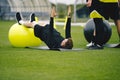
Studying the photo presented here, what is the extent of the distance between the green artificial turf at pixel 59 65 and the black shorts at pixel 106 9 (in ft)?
4.06

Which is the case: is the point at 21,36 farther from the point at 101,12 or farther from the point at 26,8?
the point at 26,8

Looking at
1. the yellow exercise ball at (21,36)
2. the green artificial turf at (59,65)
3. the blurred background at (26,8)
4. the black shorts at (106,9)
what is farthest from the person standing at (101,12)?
the blurred background at (26,8)

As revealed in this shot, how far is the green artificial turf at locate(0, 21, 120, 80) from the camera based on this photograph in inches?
270

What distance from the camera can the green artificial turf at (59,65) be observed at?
270 inches

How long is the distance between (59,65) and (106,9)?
11.6ft

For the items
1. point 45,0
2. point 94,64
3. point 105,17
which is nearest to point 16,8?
point 45,0

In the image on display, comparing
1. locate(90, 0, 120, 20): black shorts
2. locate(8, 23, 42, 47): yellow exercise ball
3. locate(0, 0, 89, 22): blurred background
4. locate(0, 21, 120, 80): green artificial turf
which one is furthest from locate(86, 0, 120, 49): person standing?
locate(0, 0, 89, 22): blurred background

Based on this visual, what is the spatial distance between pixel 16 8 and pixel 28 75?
103ft

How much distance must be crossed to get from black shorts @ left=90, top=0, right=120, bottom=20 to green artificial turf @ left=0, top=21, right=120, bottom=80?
1237 millimetres

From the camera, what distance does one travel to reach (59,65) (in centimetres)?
794

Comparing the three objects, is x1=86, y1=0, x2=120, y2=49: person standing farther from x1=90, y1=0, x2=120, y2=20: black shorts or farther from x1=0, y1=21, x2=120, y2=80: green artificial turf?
x1=0, y1=21, x2=120, y2=80: green artificial turf

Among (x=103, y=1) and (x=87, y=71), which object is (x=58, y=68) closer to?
(x=87, y=71)

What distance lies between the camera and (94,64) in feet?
26.4

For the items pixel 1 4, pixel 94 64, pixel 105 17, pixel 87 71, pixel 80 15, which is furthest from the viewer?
pixel 80 15
